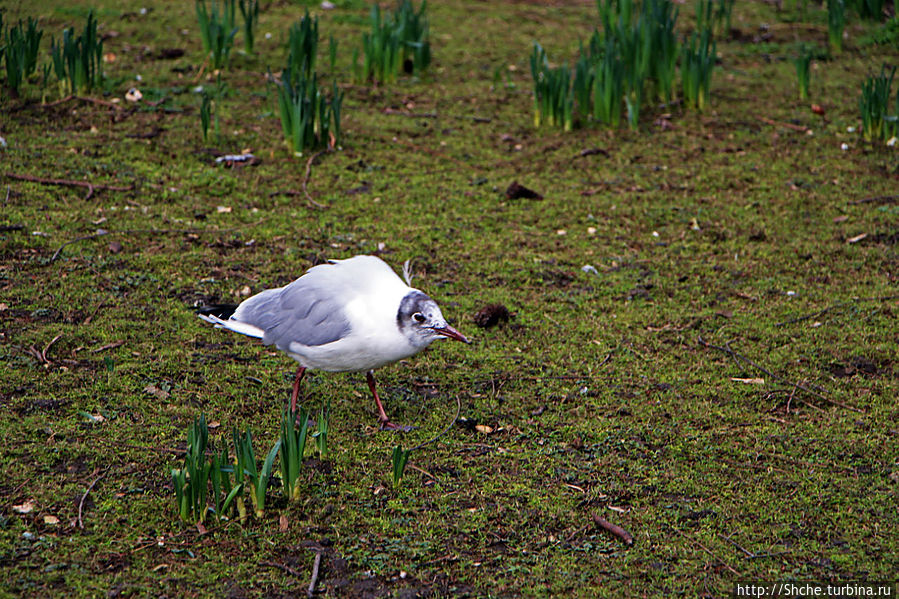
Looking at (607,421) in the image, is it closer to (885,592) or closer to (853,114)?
(885,592)

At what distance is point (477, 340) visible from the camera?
13.6ft

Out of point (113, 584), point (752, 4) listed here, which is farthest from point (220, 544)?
point (752, 4)

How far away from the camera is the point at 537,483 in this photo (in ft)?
10.4

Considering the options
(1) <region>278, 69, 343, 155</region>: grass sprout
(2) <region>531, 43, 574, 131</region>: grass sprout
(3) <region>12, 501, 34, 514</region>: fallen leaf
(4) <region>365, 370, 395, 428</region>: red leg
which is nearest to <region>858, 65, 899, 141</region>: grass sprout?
(2) <region>531, 43, 574, 131</region>: grass sprout

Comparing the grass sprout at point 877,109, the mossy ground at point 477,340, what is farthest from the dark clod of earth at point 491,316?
the grass sprout at point 877,109

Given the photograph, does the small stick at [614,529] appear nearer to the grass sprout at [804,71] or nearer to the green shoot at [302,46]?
the green shoot at [302,46]

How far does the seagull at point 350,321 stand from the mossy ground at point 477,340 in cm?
30

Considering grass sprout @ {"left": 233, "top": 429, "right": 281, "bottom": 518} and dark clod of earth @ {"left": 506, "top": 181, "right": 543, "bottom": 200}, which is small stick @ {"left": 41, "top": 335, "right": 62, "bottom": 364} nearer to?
grass sprout @ {"left": 233, "top": 429, "right": 281, "bottom": 518}

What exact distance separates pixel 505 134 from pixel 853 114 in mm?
2481

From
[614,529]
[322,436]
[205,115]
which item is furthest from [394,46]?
[614,529]

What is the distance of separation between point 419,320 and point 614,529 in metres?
0.97

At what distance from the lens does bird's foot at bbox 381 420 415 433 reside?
3.46 meters

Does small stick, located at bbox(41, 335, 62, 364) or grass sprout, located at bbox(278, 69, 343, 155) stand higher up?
grass sprout, located at bbox(278, 69, 343, 155)

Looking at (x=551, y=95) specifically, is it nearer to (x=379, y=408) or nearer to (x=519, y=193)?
(x=519, y=193)
